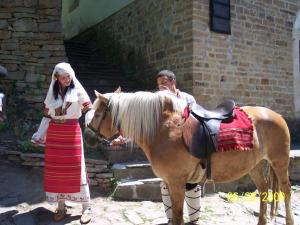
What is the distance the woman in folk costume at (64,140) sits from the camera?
447 cm

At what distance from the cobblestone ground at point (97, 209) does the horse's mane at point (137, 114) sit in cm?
156

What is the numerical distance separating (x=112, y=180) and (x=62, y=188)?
1538mm

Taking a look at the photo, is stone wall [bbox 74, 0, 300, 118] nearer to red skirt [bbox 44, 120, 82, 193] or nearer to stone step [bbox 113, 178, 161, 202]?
stone step [bbox 113, 178, 161, 202]

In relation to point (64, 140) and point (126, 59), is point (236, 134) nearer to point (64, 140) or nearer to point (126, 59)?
point (64, 140)

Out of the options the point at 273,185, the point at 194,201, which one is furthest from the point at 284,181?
the point at 194,201

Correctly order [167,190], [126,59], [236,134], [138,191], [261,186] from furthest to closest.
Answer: [126,59] → [138,191] → [261,186] → [167,190] → [236,134]

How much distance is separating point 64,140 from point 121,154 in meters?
2.07

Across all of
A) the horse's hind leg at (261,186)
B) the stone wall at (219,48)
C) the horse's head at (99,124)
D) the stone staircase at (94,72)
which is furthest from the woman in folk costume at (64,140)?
the stone staircase at (94,72)

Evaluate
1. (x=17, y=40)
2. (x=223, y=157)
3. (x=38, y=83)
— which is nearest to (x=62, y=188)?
(x=223, y=157)

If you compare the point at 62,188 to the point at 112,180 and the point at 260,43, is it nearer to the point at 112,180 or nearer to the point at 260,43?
the point at 112,180

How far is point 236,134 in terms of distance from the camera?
3.96 m

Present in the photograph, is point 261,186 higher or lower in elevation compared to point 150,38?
lower

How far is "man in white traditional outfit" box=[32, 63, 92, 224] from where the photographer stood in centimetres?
447

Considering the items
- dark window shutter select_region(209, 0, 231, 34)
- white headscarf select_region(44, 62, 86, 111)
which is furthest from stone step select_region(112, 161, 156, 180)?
dark window shutter select_region(209, 0, 231, 34)
